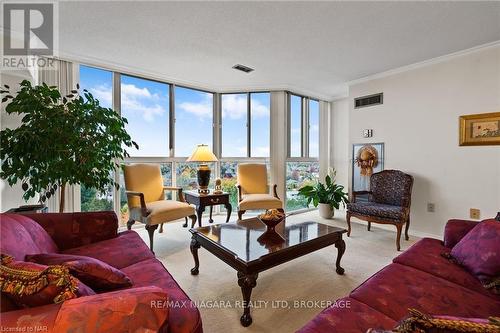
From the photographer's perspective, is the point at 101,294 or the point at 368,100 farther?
the point at 368,100

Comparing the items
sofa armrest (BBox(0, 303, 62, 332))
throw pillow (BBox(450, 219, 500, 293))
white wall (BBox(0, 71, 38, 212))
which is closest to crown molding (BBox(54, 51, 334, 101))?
white wall (BBox(0, 71, 38, 212))

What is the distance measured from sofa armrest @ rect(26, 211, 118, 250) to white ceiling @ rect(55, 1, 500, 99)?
1.89 m

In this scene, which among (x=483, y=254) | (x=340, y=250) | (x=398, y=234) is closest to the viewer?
(x=483, y=254)

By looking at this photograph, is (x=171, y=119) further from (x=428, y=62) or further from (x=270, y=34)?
(x=428, y=62)

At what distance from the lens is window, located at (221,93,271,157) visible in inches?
186

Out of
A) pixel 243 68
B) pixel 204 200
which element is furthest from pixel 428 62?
pixel 204 200

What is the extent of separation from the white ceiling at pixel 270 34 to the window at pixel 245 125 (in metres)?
0.89

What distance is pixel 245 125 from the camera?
4742 millimetres

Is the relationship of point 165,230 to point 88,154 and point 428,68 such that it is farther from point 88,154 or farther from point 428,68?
point 428,68

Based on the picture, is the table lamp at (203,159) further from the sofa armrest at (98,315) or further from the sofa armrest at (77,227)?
the sofa armrest at (98,315)

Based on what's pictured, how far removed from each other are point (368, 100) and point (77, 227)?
4.36 meters

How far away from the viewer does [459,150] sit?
10.4 feet

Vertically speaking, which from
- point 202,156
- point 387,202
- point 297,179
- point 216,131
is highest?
point 216,131

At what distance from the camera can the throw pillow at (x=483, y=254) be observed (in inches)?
53.3
